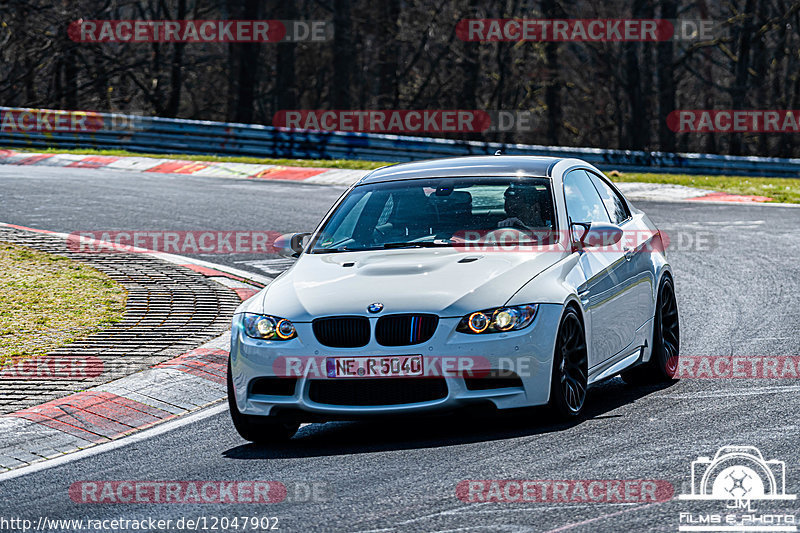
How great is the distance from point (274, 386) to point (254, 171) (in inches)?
694

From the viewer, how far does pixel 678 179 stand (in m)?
23.9

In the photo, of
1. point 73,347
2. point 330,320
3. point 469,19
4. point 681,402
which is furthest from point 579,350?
point 469,19

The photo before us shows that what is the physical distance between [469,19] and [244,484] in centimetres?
4010

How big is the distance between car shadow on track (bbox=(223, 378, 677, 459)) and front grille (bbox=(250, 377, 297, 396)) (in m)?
0.32

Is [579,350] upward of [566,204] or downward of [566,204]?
→ downward

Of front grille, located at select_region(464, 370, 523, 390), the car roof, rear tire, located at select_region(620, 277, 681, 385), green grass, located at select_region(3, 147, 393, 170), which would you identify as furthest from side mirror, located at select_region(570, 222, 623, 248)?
green grass, located at select_region(3, 147, 393, 170)

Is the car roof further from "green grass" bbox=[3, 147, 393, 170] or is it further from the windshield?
"green grass" bbox=[3, 147, 393, 170]

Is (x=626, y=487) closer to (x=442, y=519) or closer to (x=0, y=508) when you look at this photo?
(x=442, y=519)

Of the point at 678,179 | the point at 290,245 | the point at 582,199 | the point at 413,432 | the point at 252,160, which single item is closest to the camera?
the point at 413,432

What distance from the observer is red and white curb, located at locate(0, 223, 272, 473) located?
7346 mm

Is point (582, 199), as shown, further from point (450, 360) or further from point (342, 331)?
point (342, 331)

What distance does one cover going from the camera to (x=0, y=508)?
5.98 metres

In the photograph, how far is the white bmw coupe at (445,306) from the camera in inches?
268

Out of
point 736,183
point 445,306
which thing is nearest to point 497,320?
point 445,306
